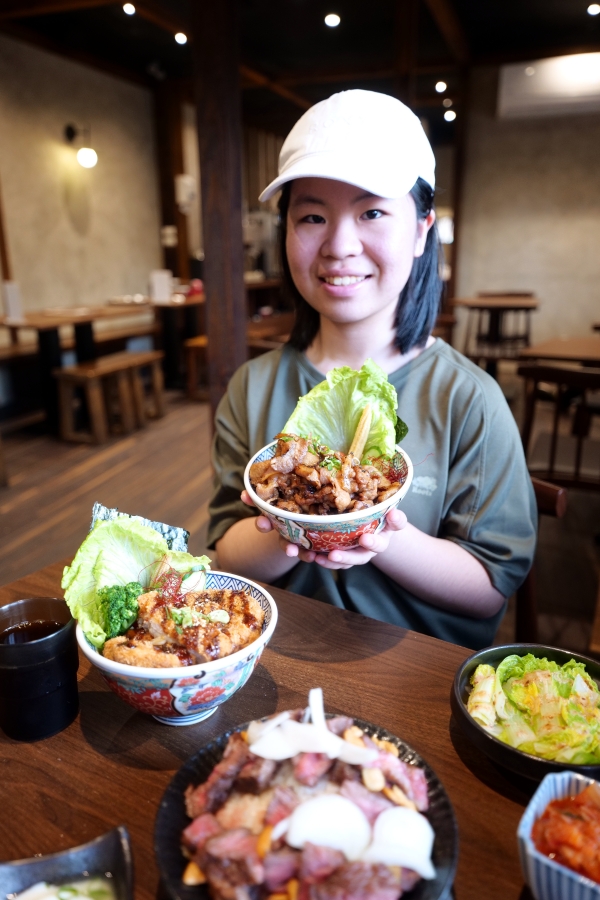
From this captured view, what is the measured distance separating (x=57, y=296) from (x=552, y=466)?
6.22m

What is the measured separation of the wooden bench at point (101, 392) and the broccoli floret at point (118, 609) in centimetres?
486

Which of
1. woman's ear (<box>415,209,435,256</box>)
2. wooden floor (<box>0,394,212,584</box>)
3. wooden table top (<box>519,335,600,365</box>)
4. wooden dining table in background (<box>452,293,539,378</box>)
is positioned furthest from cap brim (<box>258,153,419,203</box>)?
wooden dining table in background (<box>452,293,539,378</box>)

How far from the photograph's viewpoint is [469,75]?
851 centimetres

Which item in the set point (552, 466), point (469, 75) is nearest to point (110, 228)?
point (469, 75)

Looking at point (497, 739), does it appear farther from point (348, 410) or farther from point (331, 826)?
point (348, 410)

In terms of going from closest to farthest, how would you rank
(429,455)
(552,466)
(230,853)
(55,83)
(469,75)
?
(230,853)
(429,455)
(552,466)
(55,83)
(469,75)

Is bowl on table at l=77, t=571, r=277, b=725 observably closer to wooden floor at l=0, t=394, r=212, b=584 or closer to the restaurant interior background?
the restaurant interior background

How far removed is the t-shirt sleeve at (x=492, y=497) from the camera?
1.32 m

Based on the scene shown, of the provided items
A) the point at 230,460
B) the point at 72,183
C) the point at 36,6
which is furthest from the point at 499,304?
the point at 230,460

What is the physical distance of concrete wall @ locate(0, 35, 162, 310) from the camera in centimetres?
649

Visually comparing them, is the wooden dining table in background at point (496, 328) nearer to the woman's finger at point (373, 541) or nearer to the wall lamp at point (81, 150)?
the wall lamp at point (81, 150)

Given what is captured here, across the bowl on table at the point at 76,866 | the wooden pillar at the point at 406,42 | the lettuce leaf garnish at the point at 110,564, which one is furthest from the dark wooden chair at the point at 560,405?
the wooden pillar at the point at 406,42

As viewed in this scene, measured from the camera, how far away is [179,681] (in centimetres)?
78

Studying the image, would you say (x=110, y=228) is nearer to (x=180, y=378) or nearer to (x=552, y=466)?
(x=180, y=378)
